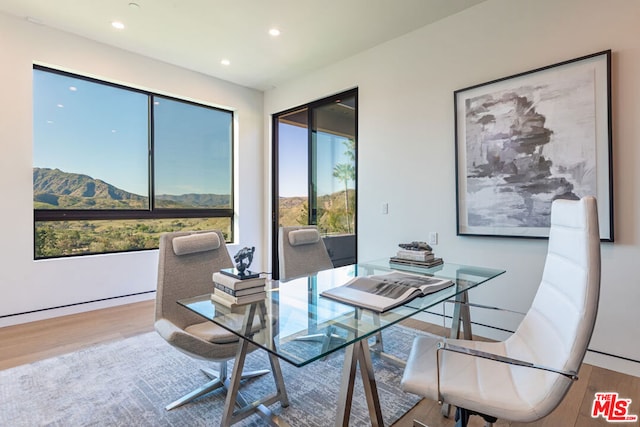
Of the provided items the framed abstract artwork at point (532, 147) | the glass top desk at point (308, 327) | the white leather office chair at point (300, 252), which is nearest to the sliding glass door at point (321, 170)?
the white leather office chair at point (300, 252)

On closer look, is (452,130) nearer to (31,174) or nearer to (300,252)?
(300,252)

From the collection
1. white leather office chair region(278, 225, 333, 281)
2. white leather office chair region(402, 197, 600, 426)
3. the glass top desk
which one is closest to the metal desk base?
the glass top desk

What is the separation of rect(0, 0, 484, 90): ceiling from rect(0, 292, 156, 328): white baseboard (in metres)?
2.87

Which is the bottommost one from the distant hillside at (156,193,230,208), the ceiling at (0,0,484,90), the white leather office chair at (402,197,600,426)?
the white leather office chair at (402,197,600,426)

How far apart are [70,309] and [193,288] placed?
7.79ft

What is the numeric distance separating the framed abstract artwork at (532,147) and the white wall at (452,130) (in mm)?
76

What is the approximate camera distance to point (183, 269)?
208cm

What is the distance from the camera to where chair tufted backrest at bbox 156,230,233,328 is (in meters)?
1.99

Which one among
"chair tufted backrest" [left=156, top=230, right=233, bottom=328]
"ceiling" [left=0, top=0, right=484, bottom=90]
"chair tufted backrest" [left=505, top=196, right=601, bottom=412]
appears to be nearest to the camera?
"chair tufted backrest" [left=505, top=196, right=601, bottom=412]

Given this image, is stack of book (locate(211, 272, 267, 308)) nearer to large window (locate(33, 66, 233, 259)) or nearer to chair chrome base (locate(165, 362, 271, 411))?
chair chrome base (locate(165, 362, 271, 411))

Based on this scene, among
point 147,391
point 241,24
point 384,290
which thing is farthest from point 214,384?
point 241,24

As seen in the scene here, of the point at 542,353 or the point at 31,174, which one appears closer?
the point at 542,353

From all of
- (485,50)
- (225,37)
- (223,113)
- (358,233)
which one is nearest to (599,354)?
(358,233)

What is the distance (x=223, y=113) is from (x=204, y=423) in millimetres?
4170
